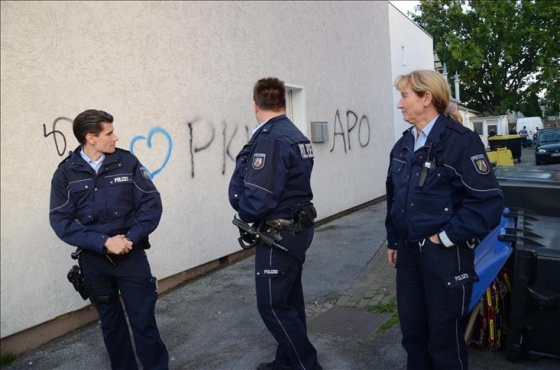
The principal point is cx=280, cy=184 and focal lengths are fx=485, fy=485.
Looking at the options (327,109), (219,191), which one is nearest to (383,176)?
(327,109)

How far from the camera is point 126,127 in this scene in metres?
4.83

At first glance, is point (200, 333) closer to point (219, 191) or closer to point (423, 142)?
point (219, 191)

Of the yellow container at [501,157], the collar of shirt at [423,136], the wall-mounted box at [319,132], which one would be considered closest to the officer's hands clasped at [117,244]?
the collar of shirt at [423,136]

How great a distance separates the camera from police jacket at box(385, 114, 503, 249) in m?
2.40

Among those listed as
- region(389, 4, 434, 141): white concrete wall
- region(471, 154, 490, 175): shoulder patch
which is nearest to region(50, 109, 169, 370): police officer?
region(471, 154, 490, 175): shoulder patch

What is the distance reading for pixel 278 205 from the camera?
10.0 feet

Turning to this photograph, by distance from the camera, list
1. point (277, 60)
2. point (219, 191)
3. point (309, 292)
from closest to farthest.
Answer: point (309, 292), point (219, 191), point (277, 60)

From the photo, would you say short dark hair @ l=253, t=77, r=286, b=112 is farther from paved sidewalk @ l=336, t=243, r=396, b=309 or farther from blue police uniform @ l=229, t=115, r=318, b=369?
paved sidewalk @ l=336, t=243, r=396, b=309

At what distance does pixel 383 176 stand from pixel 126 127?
811 centimetres

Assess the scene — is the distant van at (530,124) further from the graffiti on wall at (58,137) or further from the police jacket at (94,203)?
the police jacket at (94,203)

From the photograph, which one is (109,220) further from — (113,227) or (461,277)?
(461,277)

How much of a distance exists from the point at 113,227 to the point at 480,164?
2.20 meters

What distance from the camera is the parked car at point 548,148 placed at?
19034 millimetres

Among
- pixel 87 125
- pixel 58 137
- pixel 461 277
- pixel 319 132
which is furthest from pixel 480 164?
pixel 319 132
